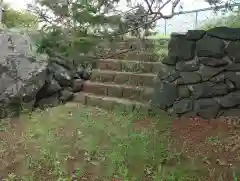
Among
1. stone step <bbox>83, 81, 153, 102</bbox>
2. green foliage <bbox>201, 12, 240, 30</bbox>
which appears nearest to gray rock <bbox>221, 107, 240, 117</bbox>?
stone step <bbox>83, 81, 153, 102</bbox>

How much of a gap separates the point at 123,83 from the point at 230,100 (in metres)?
1.80

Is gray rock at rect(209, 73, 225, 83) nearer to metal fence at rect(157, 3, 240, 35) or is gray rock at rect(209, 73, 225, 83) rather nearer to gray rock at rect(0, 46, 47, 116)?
metal fence at rect(157, 3, 240, 35)

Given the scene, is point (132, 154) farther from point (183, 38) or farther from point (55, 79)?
point (55, 79)

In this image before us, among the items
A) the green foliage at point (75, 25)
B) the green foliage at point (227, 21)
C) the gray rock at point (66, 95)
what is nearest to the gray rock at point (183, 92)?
the green foliage at point (227, 21)

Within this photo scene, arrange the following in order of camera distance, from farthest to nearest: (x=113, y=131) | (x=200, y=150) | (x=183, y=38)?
1. (x=183, y=38)
2. (x=113, y=131)
3. (x=200, y=150)

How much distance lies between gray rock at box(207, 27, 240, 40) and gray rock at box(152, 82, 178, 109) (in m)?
0.86

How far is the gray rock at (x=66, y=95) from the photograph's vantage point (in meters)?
5.45

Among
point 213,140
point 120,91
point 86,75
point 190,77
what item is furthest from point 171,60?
point 86,75

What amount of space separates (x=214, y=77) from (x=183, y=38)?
66 centimetres

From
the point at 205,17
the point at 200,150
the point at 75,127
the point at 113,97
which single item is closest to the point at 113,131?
the point at 75,127

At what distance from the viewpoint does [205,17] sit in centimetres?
586

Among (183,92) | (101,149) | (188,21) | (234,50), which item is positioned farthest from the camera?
(188,21)

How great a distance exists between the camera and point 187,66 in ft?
14.7

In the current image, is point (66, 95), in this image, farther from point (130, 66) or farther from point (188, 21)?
point (188, 21)
